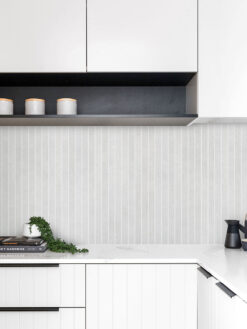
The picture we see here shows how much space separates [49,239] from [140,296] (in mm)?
663

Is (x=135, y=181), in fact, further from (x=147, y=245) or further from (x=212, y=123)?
(x=212, y=123)

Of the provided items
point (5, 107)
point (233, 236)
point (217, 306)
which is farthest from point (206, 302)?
point (5, 107)

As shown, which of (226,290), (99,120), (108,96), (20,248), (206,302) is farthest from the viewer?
(108,96)

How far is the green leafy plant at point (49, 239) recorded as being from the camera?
1955mm

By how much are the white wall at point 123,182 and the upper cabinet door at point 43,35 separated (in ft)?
1.64

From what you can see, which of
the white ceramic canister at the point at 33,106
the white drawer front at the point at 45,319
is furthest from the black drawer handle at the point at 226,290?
the white ceramic canister at the point at 33,106

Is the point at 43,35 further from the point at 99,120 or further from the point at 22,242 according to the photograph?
the point at 22,242

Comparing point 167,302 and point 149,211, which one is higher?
point 149,211

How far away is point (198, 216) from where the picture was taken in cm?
226

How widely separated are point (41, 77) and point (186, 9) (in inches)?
37.0

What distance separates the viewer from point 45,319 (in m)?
1.81

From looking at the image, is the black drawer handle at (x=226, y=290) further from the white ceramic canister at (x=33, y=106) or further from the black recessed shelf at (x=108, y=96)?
the white ceramic canister at (x=33, y=106)

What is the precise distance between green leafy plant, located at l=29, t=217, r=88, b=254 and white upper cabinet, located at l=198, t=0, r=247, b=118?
1093 mm

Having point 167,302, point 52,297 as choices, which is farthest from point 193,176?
point 52,297
